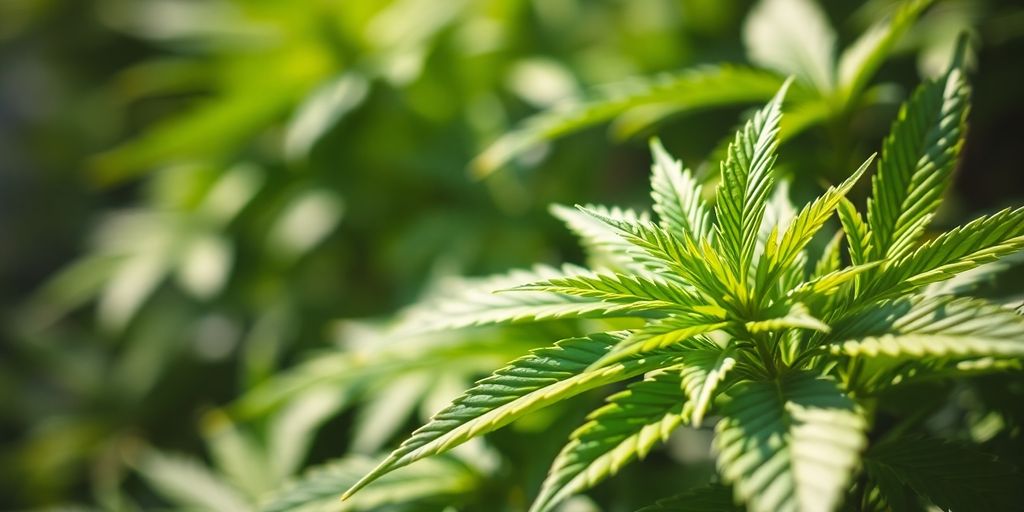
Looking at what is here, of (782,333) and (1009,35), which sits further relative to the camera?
(1009,35)

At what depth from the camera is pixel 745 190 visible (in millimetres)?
542

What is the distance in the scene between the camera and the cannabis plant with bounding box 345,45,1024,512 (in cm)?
46

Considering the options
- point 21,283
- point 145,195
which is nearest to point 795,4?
point 145,195

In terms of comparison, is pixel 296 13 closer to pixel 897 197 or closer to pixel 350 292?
pixel 350 292

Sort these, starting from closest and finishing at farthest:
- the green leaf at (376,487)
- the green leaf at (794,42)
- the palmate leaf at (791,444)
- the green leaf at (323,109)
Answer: the palmate leaf at (791,444) → the green leaf at (376,487) → the green leaf at (794,42) → the green leaf at (323,109)

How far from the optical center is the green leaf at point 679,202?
1.90 ft

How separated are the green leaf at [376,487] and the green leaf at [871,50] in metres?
0.62

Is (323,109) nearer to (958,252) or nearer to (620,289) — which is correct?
(620,289)

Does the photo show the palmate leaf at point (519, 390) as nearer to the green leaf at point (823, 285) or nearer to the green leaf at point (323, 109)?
the green leaf at point (823, 285)

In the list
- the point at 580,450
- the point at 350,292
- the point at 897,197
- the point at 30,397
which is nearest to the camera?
the point at 580,450

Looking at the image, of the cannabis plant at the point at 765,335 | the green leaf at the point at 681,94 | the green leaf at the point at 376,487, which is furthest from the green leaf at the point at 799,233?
the green leaf at the point at 376,487

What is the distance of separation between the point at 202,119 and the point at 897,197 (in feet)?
4.08

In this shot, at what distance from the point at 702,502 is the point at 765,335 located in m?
0.14

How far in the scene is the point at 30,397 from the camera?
70.7 inches
